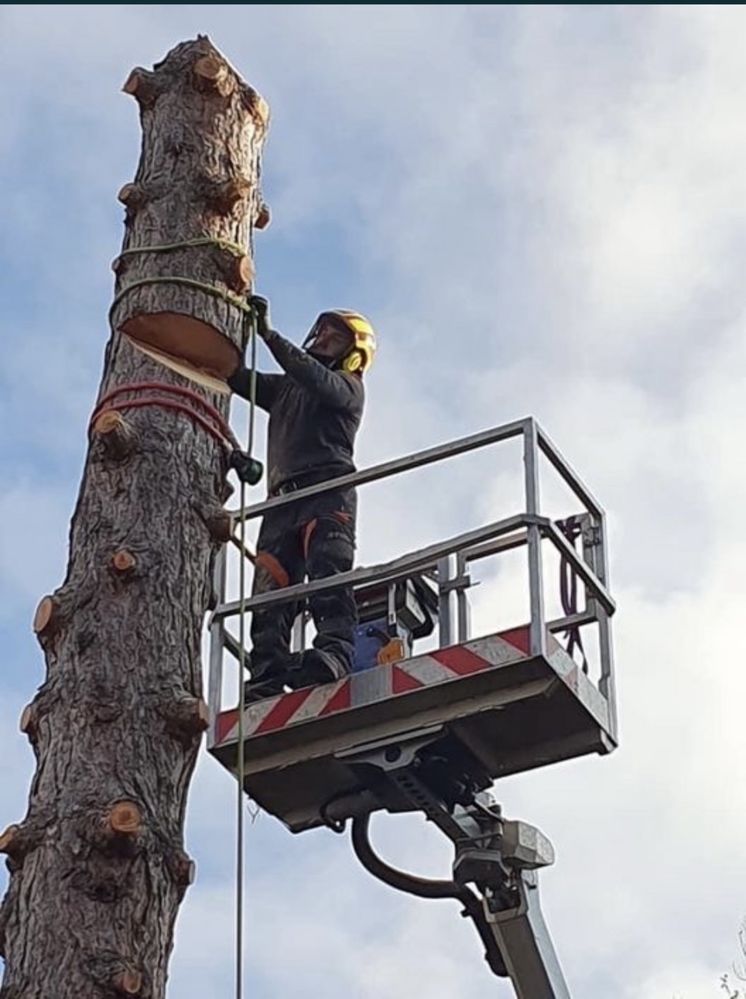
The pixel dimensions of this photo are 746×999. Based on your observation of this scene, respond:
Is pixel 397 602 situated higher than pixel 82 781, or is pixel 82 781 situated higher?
pixel 397 602

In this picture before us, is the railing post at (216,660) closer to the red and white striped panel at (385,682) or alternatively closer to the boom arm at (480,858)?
the red and white striped panel at (385,682)

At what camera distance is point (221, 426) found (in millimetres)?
5441

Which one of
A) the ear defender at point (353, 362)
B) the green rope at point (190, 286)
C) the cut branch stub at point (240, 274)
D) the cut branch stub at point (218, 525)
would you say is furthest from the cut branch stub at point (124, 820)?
the ear defender at point (353, 362)

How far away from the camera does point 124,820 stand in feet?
14.5

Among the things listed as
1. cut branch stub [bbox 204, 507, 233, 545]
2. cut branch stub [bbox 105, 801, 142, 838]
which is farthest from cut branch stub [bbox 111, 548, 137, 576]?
cut branch stub [bbox 105, 801, 142, 838]

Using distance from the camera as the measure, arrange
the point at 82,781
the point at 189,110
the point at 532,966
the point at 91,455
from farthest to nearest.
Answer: the point at 532,966 → the point at 189,110 → the point at 91,455 → the point at 82,781

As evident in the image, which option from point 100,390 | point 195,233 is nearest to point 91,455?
point 100,390

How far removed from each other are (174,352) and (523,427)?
169 centimetres

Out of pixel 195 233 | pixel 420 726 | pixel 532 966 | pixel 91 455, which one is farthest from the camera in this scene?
pixel 532 966

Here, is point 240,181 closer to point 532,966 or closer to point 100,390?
point 100,390

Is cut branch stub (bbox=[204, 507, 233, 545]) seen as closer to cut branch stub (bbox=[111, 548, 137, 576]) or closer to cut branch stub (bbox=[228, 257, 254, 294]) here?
cut branch stub (bbox=[111, 548, 137, 576])

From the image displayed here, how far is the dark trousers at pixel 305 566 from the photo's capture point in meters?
6.93

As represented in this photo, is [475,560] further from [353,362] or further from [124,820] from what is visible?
[124,820]

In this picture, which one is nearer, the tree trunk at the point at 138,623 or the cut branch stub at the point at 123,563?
the tree trunk at the point at 138,623
